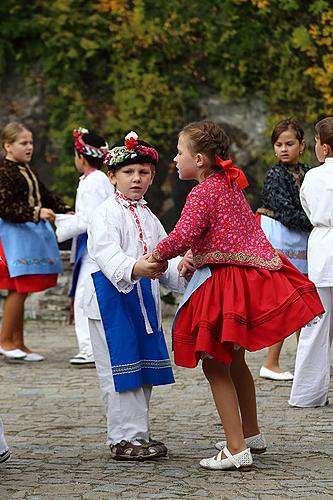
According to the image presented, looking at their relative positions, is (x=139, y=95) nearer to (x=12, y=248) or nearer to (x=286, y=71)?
(x=286, y=71)

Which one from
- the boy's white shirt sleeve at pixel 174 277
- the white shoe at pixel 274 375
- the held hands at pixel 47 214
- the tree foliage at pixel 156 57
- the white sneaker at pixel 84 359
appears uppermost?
the tree foliage at pixel 156 57

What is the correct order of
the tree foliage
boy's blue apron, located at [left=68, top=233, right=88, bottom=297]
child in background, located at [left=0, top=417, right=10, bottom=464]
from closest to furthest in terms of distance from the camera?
child in background, located at [left=0, top=417, right=10, bottom=464] < boy's blue apron, located at [left=68, top=233, right=88, bottom=297] < the tree foliage

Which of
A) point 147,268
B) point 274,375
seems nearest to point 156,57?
point 274,375

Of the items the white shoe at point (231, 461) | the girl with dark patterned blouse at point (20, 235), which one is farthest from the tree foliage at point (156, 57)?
the white shoe at point (231, 461)

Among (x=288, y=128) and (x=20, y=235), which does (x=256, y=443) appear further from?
(x=20, y=235)

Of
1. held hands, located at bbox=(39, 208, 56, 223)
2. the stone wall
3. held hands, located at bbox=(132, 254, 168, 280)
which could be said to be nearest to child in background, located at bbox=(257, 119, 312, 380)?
held hands, located at bbox=(39, 208, 56, 223)

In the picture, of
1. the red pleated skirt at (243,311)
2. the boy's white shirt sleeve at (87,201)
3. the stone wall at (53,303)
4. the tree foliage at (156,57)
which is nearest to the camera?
the red pleated skirt at (243,311)

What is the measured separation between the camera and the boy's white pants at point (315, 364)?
606 centimetres

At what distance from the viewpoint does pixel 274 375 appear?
23.0 feet

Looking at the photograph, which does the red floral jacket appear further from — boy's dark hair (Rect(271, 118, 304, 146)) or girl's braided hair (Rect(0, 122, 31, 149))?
girl's braided hair (Rect(0, 122, 31, 149))

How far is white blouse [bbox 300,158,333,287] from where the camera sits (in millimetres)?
A: 6000

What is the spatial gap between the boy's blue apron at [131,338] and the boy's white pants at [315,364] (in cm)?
140

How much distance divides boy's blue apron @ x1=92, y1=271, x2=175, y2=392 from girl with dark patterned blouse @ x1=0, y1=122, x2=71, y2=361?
3087 mm

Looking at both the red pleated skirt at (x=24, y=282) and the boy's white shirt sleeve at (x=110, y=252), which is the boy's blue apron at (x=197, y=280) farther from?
the red pleated skirt at (x=24, y=282)
